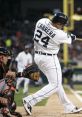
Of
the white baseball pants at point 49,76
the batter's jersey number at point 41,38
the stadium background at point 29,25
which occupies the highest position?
the batter's jersey number at point 41,38

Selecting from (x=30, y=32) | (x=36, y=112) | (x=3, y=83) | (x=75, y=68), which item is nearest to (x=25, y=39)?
(x=30, y=32)

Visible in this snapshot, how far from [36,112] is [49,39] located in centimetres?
158

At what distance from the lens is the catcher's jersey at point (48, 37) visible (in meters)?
10.5

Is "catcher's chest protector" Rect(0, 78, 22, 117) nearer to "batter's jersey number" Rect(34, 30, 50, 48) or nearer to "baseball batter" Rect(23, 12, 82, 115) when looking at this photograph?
"baseball batter" Rect(23, 12, 82, 115)

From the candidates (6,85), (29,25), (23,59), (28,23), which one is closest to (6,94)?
(6,85)

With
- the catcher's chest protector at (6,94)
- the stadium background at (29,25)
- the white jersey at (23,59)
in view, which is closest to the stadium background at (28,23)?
the stadium background at (29,25)

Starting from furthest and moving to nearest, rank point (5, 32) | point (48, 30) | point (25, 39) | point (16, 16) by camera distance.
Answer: point (16, 16), point (5, 32), point (25, 39), point (48, 30)

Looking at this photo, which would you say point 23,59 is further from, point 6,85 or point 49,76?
point 6,85

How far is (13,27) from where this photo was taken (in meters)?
29.2

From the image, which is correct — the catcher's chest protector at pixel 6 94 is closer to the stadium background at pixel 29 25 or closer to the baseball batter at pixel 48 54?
the baseball batter at pixel 48 54

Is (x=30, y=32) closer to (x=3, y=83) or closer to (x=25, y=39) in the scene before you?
(x=25, y=39)

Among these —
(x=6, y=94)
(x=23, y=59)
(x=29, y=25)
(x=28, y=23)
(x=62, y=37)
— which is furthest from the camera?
(x=28, y=23)

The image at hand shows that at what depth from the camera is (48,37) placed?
10.5 meters

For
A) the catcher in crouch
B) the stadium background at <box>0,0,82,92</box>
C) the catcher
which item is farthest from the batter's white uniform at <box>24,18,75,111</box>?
the stadium background at <box>0,0,82,92</box>
